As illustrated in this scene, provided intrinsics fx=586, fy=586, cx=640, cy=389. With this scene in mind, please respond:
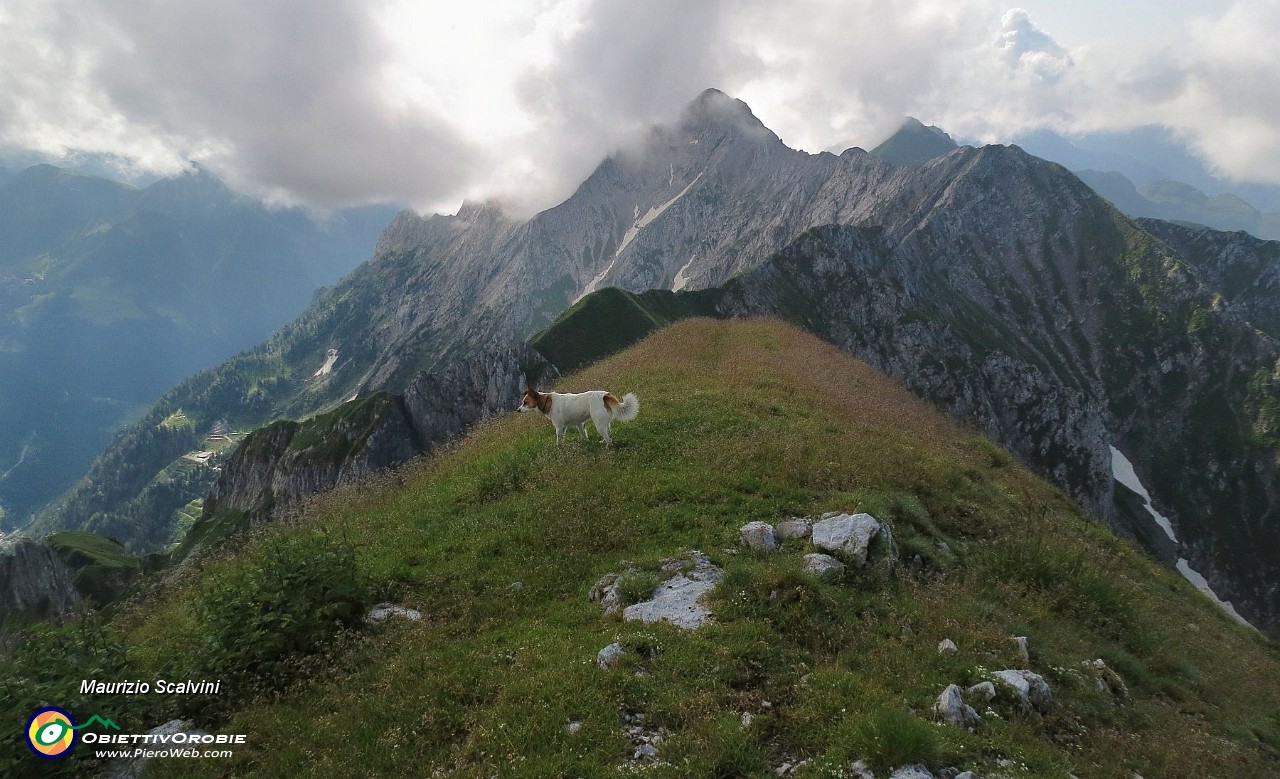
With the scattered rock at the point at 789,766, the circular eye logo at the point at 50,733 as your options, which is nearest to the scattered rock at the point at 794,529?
the scattered rock at the point at 789,766

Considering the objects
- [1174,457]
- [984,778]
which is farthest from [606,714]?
[1174,457]

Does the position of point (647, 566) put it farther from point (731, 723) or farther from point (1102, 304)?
point (1102, 304)

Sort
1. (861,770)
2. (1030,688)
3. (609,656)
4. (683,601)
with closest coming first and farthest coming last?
(861,770), (1030,688), (609,656), (683,601)

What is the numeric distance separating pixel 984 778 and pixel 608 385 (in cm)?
1948

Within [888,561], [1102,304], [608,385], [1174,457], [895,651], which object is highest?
[1102,304]

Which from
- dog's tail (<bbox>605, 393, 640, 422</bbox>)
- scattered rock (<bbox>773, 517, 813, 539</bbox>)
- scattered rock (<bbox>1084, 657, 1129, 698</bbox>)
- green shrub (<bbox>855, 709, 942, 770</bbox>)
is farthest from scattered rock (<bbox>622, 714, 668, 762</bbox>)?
dog's tail (<bbox>605, 393, 640, 422</bbox>)

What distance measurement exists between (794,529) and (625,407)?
20.5 ft

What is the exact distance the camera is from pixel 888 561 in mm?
10656

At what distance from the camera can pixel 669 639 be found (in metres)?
8.56

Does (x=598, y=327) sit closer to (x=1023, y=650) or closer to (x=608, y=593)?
(x=608, y=593)

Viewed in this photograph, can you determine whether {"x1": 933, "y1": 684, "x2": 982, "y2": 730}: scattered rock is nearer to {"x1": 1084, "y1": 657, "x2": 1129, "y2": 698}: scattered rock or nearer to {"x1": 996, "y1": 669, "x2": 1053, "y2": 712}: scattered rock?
{"x1": 996, "y1": 669, "x2": 1053, "y2": 712}: scattered rock

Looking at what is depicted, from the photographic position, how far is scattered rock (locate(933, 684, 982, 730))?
6.99 metres

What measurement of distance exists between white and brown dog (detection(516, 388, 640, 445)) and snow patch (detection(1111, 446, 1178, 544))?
163 metres

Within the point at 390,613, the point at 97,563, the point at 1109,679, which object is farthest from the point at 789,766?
the point at 97,563
